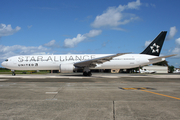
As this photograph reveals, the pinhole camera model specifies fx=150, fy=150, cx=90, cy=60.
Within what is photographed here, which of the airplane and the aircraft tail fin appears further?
the aircraft tail fin

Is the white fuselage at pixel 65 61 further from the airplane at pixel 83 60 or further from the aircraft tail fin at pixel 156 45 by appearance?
the aircraft tail fin at pixel 156 45

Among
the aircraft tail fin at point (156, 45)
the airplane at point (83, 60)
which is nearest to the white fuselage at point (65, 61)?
the airplane at point (83, 60)

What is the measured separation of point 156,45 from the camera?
86.2 ft

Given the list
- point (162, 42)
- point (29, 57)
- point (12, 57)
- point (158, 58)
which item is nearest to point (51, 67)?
point (29, 57)

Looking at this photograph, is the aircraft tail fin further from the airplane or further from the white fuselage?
the white fuselage

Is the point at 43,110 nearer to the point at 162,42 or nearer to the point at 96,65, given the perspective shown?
the point at 96,65

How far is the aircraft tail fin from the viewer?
2616cm

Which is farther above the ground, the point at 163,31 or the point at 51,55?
the point at 163,31

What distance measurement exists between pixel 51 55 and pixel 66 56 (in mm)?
2762

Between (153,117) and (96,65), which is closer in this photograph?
(153,117)

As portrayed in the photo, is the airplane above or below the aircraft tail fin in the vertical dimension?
below

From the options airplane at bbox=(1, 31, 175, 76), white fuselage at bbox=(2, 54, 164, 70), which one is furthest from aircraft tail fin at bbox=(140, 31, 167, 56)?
white fuselage at bbox=(2, 54, 164, 70)

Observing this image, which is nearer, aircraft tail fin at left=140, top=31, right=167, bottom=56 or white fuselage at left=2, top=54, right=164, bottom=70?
white fuselage at left=2, top=54, right=164, bottom=70

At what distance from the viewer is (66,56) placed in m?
26.2
